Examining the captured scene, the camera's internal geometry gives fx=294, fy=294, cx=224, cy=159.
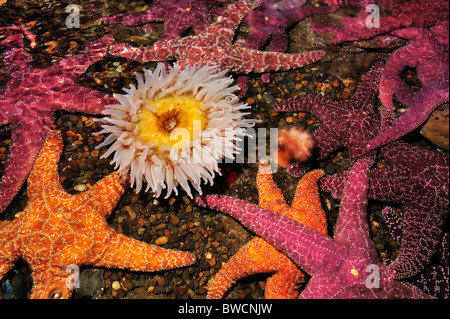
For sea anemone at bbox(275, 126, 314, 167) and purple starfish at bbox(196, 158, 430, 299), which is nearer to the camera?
purple starfish at bbox(196, 158, 430, 299)

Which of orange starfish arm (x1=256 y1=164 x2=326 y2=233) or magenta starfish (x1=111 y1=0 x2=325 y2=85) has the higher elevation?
magenta starfish (x1=111 y1=0 x2=325 y2=85)

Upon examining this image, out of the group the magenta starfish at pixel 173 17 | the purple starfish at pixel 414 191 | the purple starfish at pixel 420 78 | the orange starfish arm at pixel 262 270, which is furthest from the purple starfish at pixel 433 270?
the magenta starfish at pixel 173 17

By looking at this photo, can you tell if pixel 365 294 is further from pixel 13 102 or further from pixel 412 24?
pixel 13 102

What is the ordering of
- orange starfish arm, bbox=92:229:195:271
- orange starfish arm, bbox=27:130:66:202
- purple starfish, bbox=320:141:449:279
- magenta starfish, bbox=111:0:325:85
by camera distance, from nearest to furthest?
orange starfish arm, bbox=92:229:195:271 < orange starfish arm, bbox=27:130:66:202 < purple starfish, bbox=320:141:449:279 < magenta starfish, bbox=111:0:325:85

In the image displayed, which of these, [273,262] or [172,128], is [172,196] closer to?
[172,128]

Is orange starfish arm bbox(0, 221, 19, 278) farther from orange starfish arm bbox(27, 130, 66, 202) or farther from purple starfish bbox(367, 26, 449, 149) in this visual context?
purple starfish bbox(367, 26, 449, 149)

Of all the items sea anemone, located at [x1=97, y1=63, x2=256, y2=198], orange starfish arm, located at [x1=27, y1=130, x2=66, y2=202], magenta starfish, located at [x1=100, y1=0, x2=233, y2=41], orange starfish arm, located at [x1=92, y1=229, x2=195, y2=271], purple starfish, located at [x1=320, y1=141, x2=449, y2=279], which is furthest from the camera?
magenta starfish, located at [x1=100, y1=0, x2=233, y2=41]

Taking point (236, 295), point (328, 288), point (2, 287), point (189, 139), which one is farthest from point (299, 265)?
point (2, 287)

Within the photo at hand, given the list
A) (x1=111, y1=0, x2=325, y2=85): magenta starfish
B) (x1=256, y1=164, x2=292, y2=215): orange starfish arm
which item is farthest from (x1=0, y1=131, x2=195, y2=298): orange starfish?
(x1=111, y1=0, x2=325, y2=85): magenta starfish
